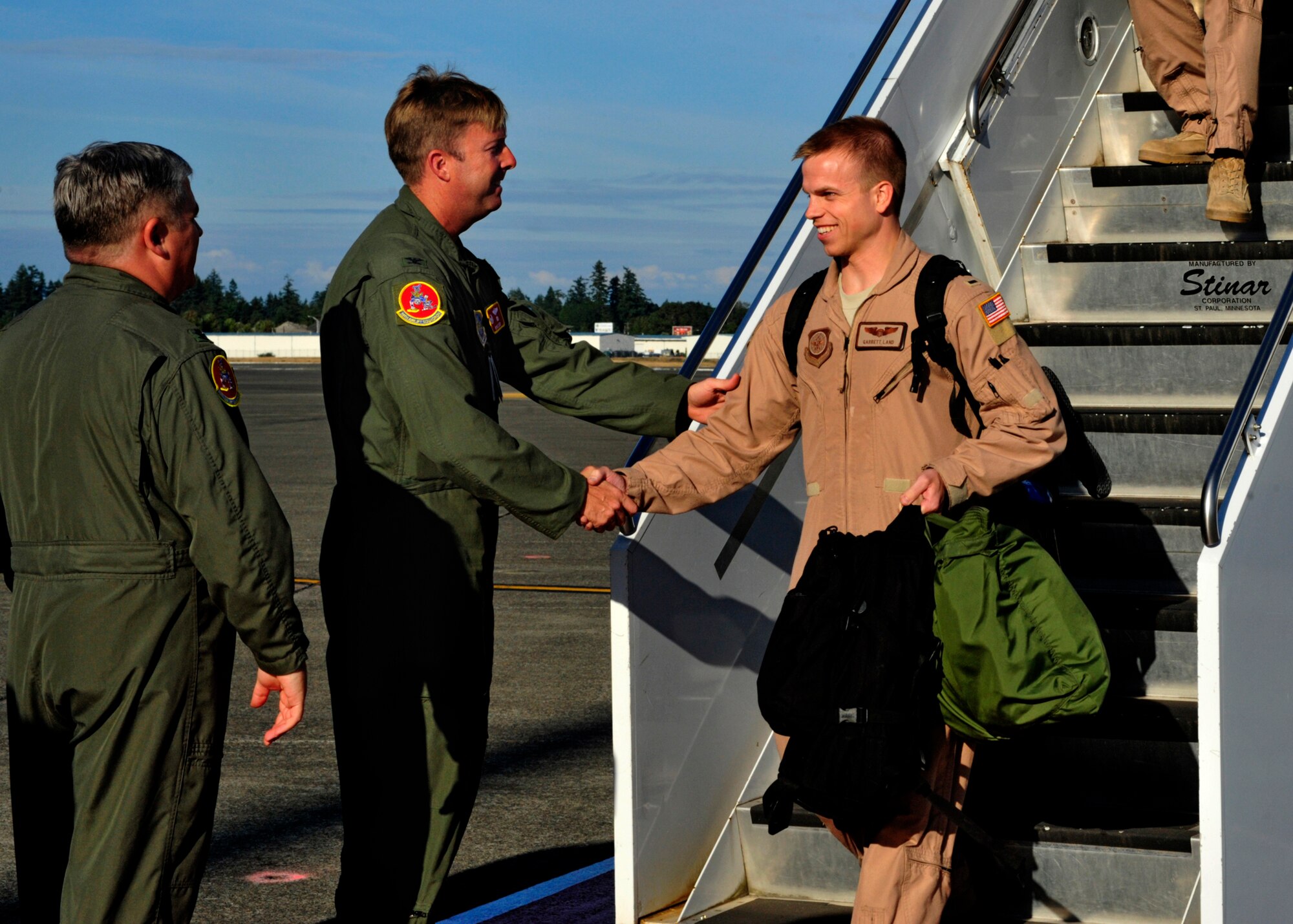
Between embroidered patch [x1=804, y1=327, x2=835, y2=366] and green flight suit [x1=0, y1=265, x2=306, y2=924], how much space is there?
1312mm

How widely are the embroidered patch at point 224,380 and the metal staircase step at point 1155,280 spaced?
340cm

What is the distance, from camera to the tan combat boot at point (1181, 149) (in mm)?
5812

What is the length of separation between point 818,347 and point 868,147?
47 cm

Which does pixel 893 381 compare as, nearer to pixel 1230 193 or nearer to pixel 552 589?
pixel 1230 193

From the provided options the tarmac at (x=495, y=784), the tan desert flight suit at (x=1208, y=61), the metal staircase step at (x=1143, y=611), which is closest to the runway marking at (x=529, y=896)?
the tarmac at (x=495, y=784)

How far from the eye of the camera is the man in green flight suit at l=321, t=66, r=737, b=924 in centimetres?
350

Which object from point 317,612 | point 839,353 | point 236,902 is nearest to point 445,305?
point 839,353

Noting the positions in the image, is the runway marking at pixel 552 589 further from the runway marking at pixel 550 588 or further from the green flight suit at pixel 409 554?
the green flight suit at pixel 409 554

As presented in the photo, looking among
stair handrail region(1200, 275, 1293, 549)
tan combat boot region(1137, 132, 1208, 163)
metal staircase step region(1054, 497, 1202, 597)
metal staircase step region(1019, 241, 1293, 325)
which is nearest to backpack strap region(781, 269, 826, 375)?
stair handrail region(1200, 275, 1293, 549)

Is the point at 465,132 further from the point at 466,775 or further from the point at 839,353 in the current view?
the point at 466,775

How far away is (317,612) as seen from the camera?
9.41 meters

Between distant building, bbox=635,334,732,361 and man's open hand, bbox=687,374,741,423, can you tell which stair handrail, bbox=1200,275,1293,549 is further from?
distant building, bbox=635,334,732,361

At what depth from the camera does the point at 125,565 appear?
3037mm

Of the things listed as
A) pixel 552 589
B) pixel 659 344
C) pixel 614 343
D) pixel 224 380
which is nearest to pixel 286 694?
pixel 224 380
